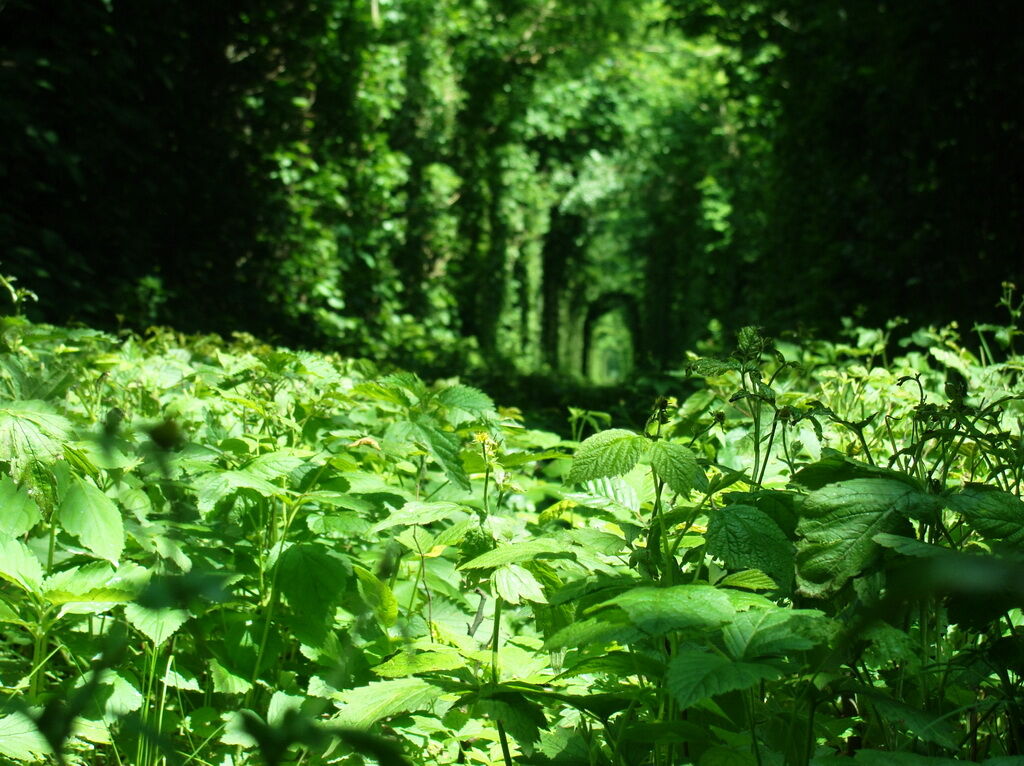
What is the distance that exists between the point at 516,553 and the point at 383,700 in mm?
295

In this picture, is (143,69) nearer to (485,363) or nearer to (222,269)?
(222,269)

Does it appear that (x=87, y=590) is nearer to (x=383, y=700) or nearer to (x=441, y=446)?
(x=383, y=700)

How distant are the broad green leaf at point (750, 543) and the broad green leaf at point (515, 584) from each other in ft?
0.91

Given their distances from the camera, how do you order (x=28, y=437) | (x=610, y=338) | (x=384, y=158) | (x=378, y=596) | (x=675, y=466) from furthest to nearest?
1. (x=610, y=338)
2. (x=384, y=158)
3. (x=378, y=596)
4. (x=28, y=437)
5. (x=675, y=466)

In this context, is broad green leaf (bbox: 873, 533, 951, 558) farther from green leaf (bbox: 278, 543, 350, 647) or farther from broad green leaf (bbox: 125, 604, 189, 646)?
broad green leaf (bbox: 125, 604, 189, 646)

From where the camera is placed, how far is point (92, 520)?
4.50 ft

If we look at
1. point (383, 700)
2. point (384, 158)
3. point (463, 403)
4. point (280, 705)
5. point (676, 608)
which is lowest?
point (280, 705)

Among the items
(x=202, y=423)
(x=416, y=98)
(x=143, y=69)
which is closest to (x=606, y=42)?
(x=416, y=98)

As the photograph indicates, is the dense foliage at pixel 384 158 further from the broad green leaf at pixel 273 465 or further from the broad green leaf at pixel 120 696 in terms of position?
the broad green leaf at pixel 120 696

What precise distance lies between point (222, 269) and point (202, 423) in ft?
17.9

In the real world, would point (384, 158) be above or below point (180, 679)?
above

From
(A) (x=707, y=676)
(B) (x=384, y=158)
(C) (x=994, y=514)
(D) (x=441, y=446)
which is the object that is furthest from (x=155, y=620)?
(B) (x=384, y=158)

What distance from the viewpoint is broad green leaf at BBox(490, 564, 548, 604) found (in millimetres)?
1249

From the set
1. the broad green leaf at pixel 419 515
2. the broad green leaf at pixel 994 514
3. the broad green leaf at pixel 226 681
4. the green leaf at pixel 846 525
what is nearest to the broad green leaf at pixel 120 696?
the broad green leaf at pixel 226 681
